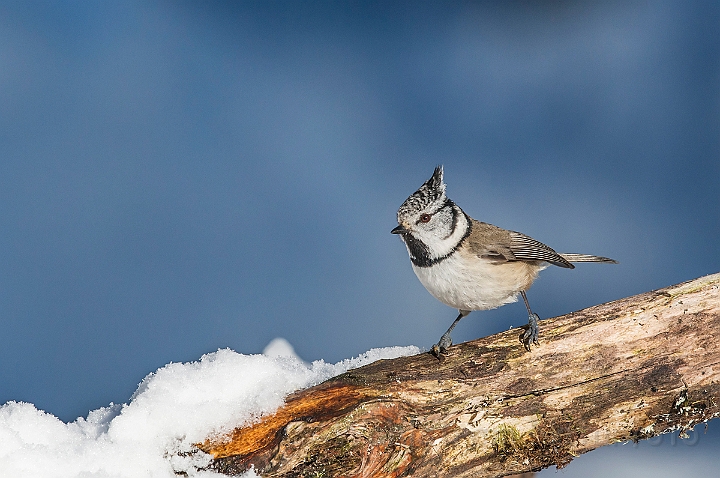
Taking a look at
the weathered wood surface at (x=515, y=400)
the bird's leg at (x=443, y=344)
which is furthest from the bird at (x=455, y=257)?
the weathered wood surface at (x=515, y=400)

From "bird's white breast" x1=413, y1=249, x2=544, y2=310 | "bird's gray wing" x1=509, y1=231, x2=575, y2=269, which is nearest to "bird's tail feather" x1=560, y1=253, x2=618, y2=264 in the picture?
"bird's gray wing" x1=509, y1=231, x2=575, y2=269

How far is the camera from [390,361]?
10.3 feet

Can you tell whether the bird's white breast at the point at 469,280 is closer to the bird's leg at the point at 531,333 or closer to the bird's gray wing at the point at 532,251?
the bird's gray wing at the point at 532,251

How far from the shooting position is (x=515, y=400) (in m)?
2.99

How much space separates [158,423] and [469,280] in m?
1.63

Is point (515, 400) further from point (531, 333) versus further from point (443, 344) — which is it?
point (443, 344)

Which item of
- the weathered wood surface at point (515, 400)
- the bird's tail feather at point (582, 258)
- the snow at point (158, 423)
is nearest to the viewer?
the snow at point (158, 423)

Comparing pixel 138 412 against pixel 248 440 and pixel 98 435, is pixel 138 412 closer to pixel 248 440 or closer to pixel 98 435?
pixel 98 435

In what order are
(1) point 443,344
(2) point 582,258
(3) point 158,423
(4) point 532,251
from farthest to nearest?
(2) point 582,258 → (4) point 532,251 → (1) point 443,344 → (3) point 158,423

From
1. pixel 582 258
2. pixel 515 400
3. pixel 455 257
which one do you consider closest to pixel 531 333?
pixel 515 400

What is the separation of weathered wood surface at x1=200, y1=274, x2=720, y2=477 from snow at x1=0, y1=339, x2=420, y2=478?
0.10 m

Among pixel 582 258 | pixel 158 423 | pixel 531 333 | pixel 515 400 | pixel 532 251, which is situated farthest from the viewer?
pixel 582 258

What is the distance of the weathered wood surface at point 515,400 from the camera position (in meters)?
2.70

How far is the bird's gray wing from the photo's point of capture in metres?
3.63
